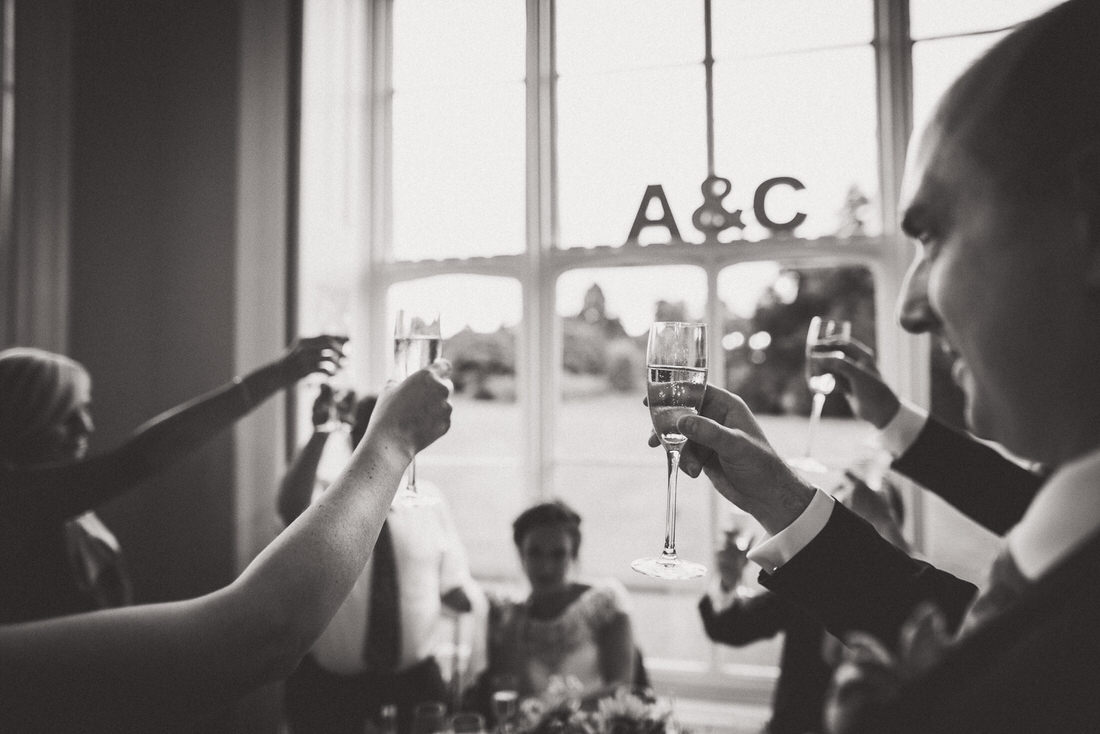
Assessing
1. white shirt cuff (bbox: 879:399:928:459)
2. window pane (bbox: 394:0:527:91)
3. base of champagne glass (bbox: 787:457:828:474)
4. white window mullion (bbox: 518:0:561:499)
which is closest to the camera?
white shirt cuff (bbox: 879:399:928:459)

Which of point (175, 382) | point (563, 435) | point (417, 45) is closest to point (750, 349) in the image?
point (563, 435)

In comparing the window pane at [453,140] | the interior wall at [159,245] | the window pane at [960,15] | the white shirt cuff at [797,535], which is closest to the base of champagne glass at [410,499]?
the white shirt cuff at [797,535]

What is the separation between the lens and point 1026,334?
1.29 feet

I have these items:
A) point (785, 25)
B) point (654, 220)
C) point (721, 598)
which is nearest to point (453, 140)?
point (654, 220)

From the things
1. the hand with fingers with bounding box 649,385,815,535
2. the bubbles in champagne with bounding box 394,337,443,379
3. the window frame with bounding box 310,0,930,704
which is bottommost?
the hand with fingers with bounding box 649,385,815,535

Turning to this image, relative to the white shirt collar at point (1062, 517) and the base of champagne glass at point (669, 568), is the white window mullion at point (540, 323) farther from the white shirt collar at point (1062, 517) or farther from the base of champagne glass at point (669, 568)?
the white shirt collar at point (1062, 517)

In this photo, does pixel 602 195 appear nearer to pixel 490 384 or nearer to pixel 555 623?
pixel 490 384

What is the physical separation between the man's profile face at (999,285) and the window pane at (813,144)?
2.25 metres

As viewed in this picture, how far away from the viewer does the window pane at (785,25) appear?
2646mm

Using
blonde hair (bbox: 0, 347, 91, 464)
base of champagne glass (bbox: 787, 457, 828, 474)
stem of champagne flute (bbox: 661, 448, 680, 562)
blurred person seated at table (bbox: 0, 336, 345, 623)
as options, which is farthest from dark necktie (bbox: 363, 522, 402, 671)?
stem of champagne flute (bbox: 661, 448, 680, 562)

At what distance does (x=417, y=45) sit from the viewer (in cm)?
303

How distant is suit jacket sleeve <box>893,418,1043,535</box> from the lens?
40.1 inches

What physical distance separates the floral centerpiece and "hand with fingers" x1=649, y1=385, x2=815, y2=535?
103 centimetres

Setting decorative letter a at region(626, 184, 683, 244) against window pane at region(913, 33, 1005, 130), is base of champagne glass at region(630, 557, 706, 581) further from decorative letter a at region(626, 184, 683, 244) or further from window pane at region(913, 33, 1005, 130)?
window pane at region(913, 33, 1005, 130)
